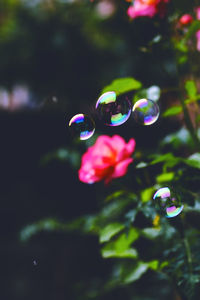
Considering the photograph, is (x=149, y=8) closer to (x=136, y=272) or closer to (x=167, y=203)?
(x=167, y=203)

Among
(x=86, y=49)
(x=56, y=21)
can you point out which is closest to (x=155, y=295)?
(x=86, y=49)

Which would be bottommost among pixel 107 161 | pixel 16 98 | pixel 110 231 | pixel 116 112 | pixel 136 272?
pixel 136 272

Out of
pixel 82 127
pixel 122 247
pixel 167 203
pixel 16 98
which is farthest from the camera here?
pixel 16 98

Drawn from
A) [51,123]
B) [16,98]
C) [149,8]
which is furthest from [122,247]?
[16,98]

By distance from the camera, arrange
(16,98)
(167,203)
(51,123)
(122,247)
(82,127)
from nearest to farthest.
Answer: (167,203), (122,247), (82,127), (51,123), (16,98)

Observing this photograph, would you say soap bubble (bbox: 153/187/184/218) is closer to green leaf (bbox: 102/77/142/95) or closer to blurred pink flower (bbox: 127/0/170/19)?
green leaf (bbox: 102/77/142/95)

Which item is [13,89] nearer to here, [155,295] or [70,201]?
[70,201]

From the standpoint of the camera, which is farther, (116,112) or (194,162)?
(116,112)

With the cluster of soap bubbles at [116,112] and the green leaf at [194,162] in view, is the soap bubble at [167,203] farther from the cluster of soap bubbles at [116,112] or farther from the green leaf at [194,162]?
the cluster of soap bubbles at [116,112]

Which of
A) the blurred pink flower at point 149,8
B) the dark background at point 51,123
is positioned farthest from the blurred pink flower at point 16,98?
the blurred pink flower at point 149,8
